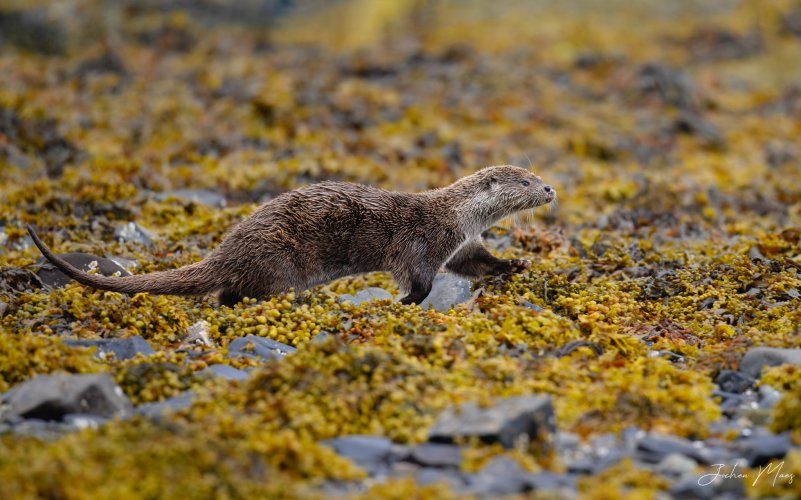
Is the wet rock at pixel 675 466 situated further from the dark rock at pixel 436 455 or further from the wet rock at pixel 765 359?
the wet rock at pixel 765 359

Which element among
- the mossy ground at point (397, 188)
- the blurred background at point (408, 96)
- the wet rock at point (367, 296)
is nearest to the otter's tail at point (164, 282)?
the mossy ground at point (397, 188)

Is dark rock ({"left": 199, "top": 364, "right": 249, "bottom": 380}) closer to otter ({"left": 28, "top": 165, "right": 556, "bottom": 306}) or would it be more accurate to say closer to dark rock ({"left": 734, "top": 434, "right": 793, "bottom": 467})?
otter ({"left": 28, "top": 165, "right": 556, "bottom": 306})

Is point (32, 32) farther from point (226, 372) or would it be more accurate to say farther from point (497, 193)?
point (226, 372)

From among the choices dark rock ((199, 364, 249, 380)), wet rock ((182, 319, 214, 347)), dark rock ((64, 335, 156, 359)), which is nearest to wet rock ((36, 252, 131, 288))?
wet rock ((182, 319, 214, 347))

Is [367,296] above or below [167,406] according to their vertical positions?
below

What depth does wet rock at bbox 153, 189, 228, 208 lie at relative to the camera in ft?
38.5

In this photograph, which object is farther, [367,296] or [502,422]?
[367,296]

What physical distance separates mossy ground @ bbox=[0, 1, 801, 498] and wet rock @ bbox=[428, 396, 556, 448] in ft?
0.35

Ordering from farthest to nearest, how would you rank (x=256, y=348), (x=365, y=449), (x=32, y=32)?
1. (x=32, y=32)
2. (x=256, y=348)
3. (x=365, y=449)

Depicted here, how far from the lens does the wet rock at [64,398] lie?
5.13m

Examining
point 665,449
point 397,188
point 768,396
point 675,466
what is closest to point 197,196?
point 397,188

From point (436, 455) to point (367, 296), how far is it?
353cm

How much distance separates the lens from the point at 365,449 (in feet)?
16.3

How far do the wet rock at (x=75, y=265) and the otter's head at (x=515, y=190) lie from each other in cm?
352
